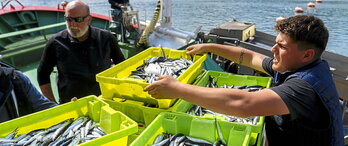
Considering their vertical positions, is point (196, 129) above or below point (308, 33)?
below

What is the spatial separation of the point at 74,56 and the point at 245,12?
62.1 feet

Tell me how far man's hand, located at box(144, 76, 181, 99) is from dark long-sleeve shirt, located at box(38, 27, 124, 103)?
5.52 feet

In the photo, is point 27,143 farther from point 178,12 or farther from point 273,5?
point 273,5

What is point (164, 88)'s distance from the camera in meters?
2.05

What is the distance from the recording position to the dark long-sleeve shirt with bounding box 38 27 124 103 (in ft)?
11.4

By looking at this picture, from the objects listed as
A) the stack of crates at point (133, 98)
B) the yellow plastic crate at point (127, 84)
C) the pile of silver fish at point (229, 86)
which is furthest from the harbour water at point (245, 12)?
the stack of crates at point (133, 98)

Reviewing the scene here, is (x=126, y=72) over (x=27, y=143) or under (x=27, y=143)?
over

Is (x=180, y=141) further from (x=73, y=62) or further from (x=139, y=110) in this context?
(x=73, y=62)

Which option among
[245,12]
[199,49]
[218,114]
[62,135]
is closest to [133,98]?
[62,135]

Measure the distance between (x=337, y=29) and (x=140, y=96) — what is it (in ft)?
59.1

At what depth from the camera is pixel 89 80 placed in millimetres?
3576

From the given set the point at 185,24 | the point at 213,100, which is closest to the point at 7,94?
the point at 213,100

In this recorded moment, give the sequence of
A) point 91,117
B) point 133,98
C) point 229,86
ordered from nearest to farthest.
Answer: point 91,117 < point 133,98 < point 229,86

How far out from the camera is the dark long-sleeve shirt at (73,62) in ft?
11.4
